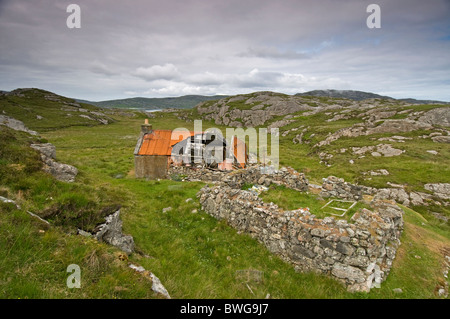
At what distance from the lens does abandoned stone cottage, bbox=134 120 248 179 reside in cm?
2066

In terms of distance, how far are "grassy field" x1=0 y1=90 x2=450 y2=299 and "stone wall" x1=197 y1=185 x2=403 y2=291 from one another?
0.42 metres

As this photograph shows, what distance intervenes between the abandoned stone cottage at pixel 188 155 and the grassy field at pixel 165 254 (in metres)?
5.83

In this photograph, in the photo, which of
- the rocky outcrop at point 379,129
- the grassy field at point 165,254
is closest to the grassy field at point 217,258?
the grassy field at point 165,254

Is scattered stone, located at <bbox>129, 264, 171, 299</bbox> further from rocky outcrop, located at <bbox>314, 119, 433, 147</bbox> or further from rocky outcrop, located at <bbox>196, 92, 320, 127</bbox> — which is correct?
rocky outcrop, located at <bbox>196, 92, 320, 127</bbox>

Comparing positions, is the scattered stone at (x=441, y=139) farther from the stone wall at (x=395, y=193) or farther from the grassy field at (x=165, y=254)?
the grassy field at (x=165, y=254)

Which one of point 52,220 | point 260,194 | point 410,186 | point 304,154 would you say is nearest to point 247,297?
point 52,220

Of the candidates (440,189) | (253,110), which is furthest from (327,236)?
(253,110)

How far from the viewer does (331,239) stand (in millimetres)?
8266

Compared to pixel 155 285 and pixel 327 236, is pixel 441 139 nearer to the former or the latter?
pixel 327 236

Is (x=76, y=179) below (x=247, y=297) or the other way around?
the other way around
